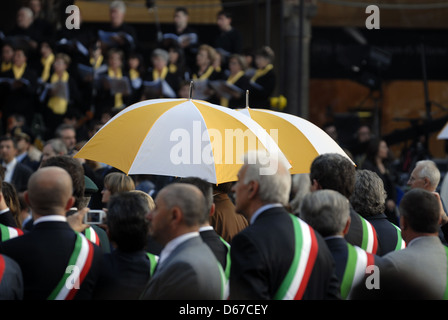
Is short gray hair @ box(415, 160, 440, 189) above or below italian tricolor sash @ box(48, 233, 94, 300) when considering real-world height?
above

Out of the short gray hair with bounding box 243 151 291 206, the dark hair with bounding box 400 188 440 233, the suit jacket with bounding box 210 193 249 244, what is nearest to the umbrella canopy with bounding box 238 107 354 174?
the suit jacket with bounding box 210 193 249 244

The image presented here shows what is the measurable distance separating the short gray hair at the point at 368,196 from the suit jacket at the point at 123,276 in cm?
171

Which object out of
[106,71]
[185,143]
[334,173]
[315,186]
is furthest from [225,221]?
[106,71]

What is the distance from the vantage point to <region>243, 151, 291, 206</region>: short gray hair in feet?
12.3

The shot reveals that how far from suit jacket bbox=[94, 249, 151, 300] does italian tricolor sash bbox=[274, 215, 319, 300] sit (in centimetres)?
69

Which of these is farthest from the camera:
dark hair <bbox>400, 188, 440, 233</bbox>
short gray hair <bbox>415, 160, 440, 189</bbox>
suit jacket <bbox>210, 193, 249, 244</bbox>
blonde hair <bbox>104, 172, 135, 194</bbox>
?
short gray hair <bbox>415, 160, 440, 189</bbox>

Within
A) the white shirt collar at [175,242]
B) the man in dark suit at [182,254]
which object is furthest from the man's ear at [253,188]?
the white shirt collar at [175,242]

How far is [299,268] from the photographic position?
11.8ft

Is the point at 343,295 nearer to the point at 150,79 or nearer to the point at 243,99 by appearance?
the point at 243,99

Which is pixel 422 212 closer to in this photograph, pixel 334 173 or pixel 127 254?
pixel 334 173

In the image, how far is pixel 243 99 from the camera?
36.4 ft

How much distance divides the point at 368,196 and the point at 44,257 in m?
2.22

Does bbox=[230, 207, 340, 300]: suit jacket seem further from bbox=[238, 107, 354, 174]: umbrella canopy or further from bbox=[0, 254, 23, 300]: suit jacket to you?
bbox=[238, 107, 354, 174]: umbrella canopy

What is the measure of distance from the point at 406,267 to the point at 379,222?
913 millimetres
